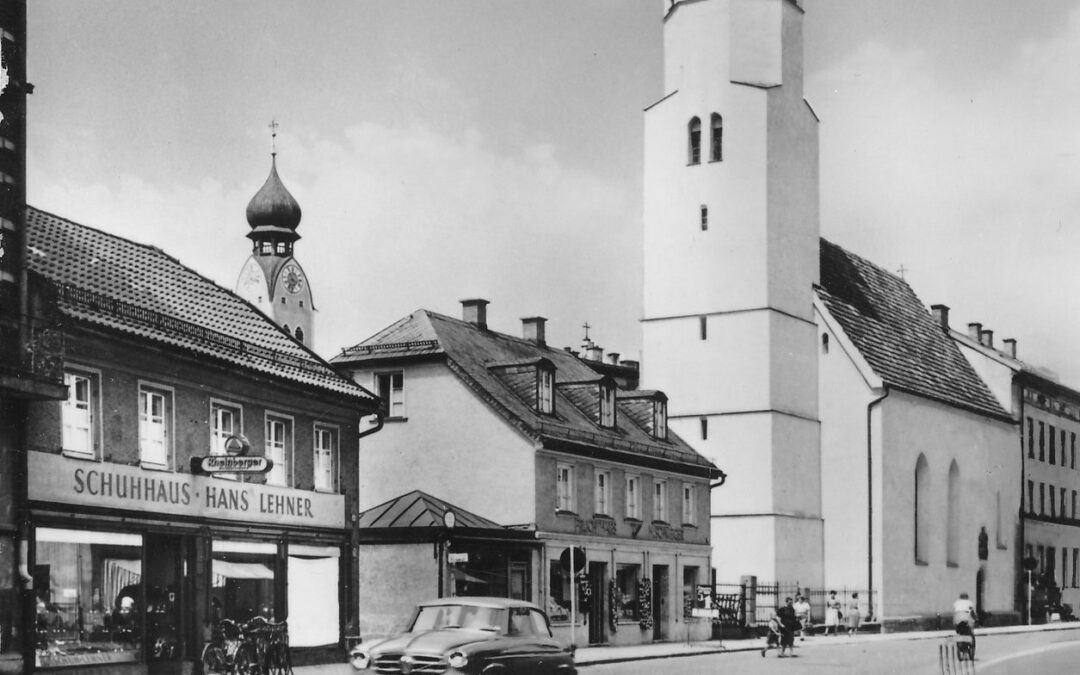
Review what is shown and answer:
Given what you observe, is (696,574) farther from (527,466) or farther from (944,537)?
(944,537)

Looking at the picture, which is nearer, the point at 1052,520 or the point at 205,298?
the point at 205,298

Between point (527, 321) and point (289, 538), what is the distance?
68.8 ft

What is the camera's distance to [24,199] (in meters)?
23.5

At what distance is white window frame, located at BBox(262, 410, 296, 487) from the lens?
103 ft

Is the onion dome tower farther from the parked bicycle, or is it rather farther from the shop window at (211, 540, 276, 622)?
the parked bicycle

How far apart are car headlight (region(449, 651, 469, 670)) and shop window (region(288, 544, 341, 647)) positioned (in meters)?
13.3

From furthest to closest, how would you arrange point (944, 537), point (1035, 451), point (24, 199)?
point (1035, 451) < point (944, 537) < point (24, 199)

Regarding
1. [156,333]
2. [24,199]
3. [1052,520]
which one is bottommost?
[1052,520]

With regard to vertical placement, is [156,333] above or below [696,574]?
above

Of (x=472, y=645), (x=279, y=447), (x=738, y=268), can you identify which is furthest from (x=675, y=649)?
(x=472, y=645)

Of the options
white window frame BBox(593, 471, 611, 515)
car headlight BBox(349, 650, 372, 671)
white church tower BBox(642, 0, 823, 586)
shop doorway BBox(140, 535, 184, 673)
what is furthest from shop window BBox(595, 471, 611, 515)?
car headlight BBox(349, 650, 372, 671)

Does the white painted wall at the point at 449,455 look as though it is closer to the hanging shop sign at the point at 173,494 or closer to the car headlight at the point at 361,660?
the hanging shop sign at the point at 173,494

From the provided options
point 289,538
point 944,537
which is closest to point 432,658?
point 289,538

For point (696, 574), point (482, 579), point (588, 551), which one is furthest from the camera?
point (696, 574)
